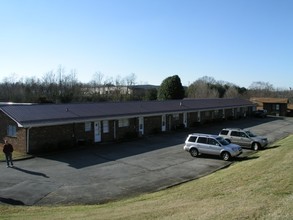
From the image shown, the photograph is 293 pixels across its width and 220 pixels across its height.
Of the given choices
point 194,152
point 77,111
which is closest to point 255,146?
point 194,152

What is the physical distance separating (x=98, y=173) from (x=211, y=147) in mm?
8849

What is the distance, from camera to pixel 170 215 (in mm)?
9945

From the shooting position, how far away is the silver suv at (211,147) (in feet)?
79.5

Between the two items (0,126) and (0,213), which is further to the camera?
(0,126)

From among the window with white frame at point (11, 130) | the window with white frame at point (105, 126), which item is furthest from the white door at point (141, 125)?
the window with white frame at point (11, 130)

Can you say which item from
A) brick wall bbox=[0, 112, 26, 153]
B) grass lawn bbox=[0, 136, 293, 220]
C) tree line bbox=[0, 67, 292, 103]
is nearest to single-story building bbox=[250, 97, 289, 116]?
tree line bbox=[0, 67, 292, 103]

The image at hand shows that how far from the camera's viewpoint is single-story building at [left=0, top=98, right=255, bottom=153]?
2622 cm

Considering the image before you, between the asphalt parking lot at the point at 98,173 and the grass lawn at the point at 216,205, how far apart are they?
1.56 metres

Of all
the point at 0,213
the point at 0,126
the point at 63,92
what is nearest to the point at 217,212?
the point at 0,213

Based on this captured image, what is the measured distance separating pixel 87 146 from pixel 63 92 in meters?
63.8

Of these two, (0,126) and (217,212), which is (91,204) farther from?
(0,126)

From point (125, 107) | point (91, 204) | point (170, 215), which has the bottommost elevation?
point (91, 204)

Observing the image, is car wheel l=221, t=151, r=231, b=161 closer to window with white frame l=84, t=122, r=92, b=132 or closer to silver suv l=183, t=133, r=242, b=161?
silver suv l=183, t=133, r=242, b=161

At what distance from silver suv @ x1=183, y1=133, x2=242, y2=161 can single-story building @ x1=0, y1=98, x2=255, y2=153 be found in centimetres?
924
